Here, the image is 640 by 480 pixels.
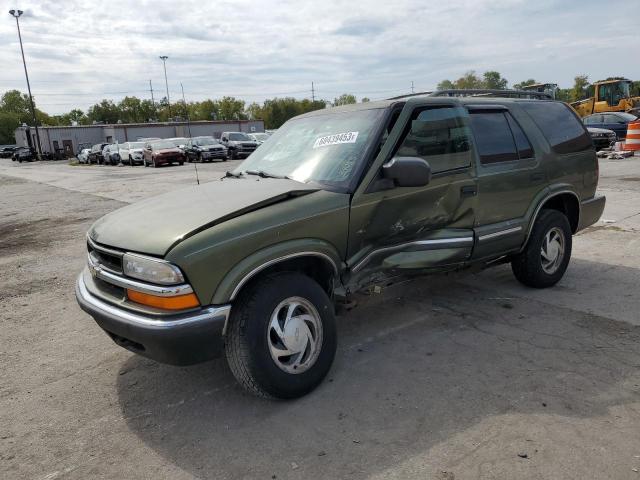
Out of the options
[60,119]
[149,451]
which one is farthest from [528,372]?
[60,119]

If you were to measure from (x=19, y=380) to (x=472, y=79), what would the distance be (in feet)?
299

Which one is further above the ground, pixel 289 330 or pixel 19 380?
pixel 289 330

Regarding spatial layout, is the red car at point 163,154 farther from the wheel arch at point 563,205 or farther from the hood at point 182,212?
the wheel arch at point 563,205

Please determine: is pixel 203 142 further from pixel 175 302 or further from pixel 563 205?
pixel 175 302

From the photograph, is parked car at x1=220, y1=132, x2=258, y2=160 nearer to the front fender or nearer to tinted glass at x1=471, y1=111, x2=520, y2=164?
tinted glass at x1=471, y1=111, x2=520, y2=164

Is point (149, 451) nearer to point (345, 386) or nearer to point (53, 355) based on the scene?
point (345, 386)

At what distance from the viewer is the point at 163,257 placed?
2746mm

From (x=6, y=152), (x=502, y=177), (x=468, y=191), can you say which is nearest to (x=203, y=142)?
(x=502, y=177)

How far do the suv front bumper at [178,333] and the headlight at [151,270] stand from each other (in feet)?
0.65

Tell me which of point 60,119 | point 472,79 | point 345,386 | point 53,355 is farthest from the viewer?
point 60,119

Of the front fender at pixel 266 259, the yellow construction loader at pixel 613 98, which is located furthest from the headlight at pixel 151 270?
the yellow construction loader at pixel 613 98

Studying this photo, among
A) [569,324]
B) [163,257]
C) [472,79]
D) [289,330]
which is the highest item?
[472,79]

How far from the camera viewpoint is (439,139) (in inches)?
157

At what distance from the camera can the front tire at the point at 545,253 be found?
4.70m
